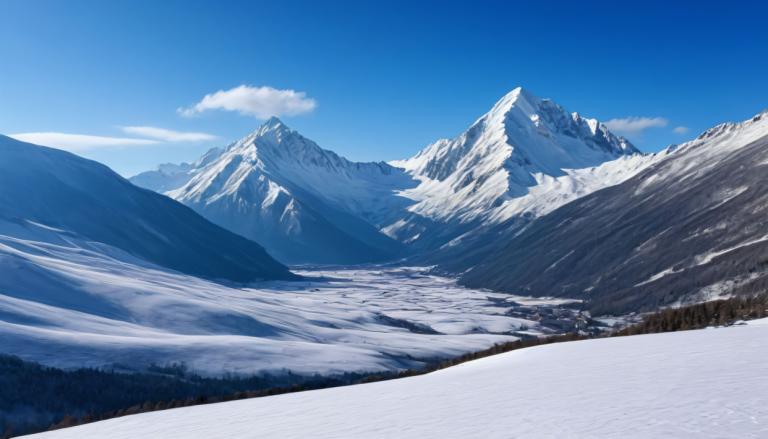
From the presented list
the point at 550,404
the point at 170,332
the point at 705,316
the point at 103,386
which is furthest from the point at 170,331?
the point at 550,404

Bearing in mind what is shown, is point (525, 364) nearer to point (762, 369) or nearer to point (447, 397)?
point (447, 397)

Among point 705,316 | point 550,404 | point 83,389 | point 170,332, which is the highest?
point 705,316

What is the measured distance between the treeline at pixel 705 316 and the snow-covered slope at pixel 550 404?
8.34 m

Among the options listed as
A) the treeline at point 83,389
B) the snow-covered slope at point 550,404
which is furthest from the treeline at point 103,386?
the snow-covered slope at point 550,404

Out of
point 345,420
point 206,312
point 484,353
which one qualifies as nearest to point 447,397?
point 345,420

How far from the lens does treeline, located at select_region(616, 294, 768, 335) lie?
43.6 m

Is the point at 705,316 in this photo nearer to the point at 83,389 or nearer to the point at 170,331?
the point at 83,389

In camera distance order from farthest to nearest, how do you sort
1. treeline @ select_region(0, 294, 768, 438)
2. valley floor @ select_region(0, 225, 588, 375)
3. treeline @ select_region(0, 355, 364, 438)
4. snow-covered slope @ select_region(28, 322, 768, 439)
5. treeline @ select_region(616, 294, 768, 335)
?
valley floor @ select_region(0, 225, 588, 375)
treeline @ select_region(0, 355, 364, 438)
treeline @ select_region(0, 294, 768, 438)
treeline @ select_region(616, 294, 768, 335)
snow-covered slope @ select_region(28, 322, 768, 439)

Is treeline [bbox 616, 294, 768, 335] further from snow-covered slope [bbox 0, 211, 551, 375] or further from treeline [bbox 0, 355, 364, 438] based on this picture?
snow-covered slope [bbox 0, 211, 551, 375]

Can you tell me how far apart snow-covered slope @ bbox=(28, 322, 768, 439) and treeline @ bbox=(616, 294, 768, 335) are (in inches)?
328

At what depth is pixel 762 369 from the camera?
73.9ft

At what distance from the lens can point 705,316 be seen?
4547 cm

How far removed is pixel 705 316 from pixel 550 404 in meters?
30.9

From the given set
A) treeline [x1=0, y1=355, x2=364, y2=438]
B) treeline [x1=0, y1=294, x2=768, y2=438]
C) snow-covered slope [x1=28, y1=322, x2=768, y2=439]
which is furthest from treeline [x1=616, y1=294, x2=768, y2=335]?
treeline [x1=0, y1=355, x2=364, y2=438]
